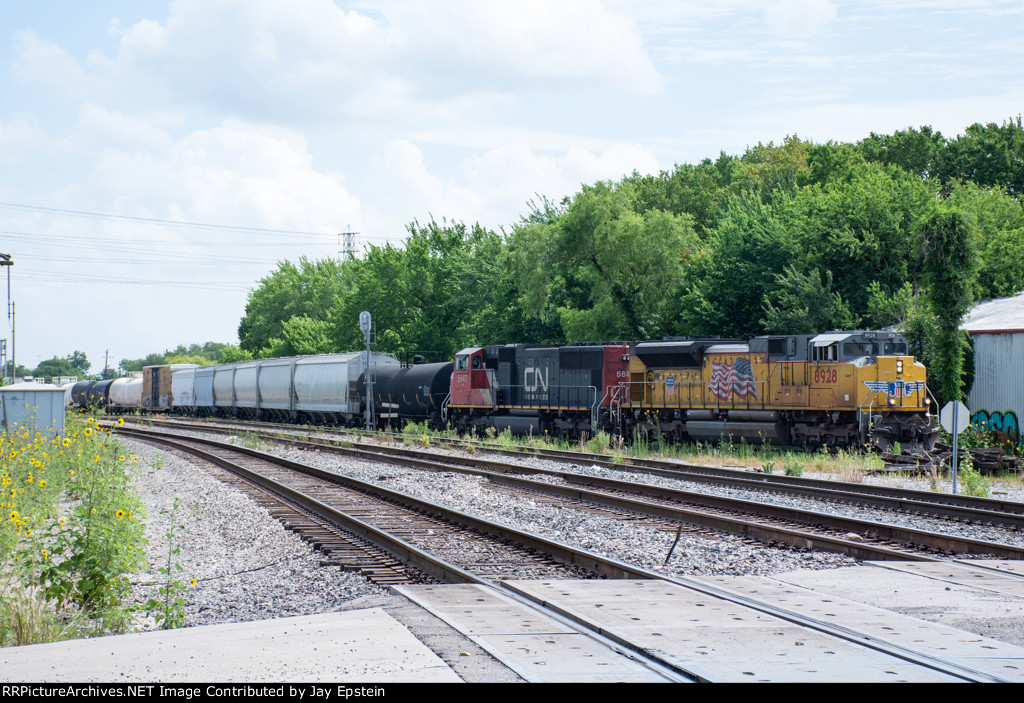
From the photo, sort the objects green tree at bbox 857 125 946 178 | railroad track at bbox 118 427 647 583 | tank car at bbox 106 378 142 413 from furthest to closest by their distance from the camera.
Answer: tank car at bbox 106 378 142 413 → green tree at bbox 857 125 946 178 → railroad track at bbox 118 427 647 583

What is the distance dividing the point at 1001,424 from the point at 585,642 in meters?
21.2

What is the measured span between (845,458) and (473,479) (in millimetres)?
8436

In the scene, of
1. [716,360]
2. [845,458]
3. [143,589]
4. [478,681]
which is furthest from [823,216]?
[478,681]

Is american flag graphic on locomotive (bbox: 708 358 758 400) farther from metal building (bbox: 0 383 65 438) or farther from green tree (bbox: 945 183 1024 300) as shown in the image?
metal building (bbox: 0 383 65 438)

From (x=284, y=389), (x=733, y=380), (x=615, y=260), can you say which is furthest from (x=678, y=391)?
(x=284, y=389)

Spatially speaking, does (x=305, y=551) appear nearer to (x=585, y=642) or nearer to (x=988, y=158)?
(x=585, y=642)

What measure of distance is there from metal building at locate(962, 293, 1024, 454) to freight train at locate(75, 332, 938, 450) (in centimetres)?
128

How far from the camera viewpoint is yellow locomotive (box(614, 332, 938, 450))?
2253 cm

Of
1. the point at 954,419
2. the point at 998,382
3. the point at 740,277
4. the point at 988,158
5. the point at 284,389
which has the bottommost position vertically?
the point at 954,419

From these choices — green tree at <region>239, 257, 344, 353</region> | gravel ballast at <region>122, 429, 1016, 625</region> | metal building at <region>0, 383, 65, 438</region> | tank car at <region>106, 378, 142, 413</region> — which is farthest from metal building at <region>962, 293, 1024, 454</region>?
green tree at <region>239, 257, 344, 353</region>

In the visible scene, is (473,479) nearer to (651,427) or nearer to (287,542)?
(287,542)

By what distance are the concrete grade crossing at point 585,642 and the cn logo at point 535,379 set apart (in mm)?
22822

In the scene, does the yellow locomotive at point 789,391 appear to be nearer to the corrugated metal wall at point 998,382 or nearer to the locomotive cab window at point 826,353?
→ the locomotive cab window at point 826,353

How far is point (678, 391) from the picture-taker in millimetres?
26766
